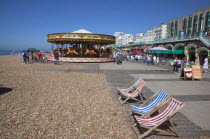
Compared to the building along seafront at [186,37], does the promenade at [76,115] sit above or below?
below

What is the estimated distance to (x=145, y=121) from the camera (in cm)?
341

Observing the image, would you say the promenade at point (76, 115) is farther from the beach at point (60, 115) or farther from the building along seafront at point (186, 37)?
the building along seafront at point (186, 37)

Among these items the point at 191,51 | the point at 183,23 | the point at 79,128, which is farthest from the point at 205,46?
the point at 183,23

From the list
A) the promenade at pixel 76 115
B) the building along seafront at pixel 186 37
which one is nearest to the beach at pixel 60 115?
the promenade at pixel 76 115

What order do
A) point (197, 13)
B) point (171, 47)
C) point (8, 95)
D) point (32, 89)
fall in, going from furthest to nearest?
1. point (197, 13)
2. point (171, 47)
3. point (32, 89)
4. point (8, 95)

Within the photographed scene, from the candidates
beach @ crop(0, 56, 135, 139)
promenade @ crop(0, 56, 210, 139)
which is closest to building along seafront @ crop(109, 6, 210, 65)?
promenade @ crop(0, 56, 210, 139)

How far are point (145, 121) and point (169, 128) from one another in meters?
0.73

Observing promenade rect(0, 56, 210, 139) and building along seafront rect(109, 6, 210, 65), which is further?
building along seafront rect(109, 6, 210, 65)

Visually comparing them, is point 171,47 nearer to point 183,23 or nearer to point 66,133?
point 66,133

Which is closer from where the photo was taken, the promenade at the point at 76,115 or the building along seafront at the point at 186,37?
the promenade at the point at 76,115

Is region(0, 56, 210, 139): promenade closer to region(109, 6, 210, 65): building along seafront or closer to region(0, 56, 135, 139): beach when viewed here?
region(0, 56, 135, 139): beach

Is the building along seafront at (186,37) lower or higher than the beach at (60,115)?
higher

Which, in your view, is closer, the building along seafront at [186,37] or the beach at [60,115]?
the beach at [60,115]

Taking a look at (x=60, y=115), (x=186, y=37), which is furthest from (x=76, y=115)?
(x=186, y=37)
